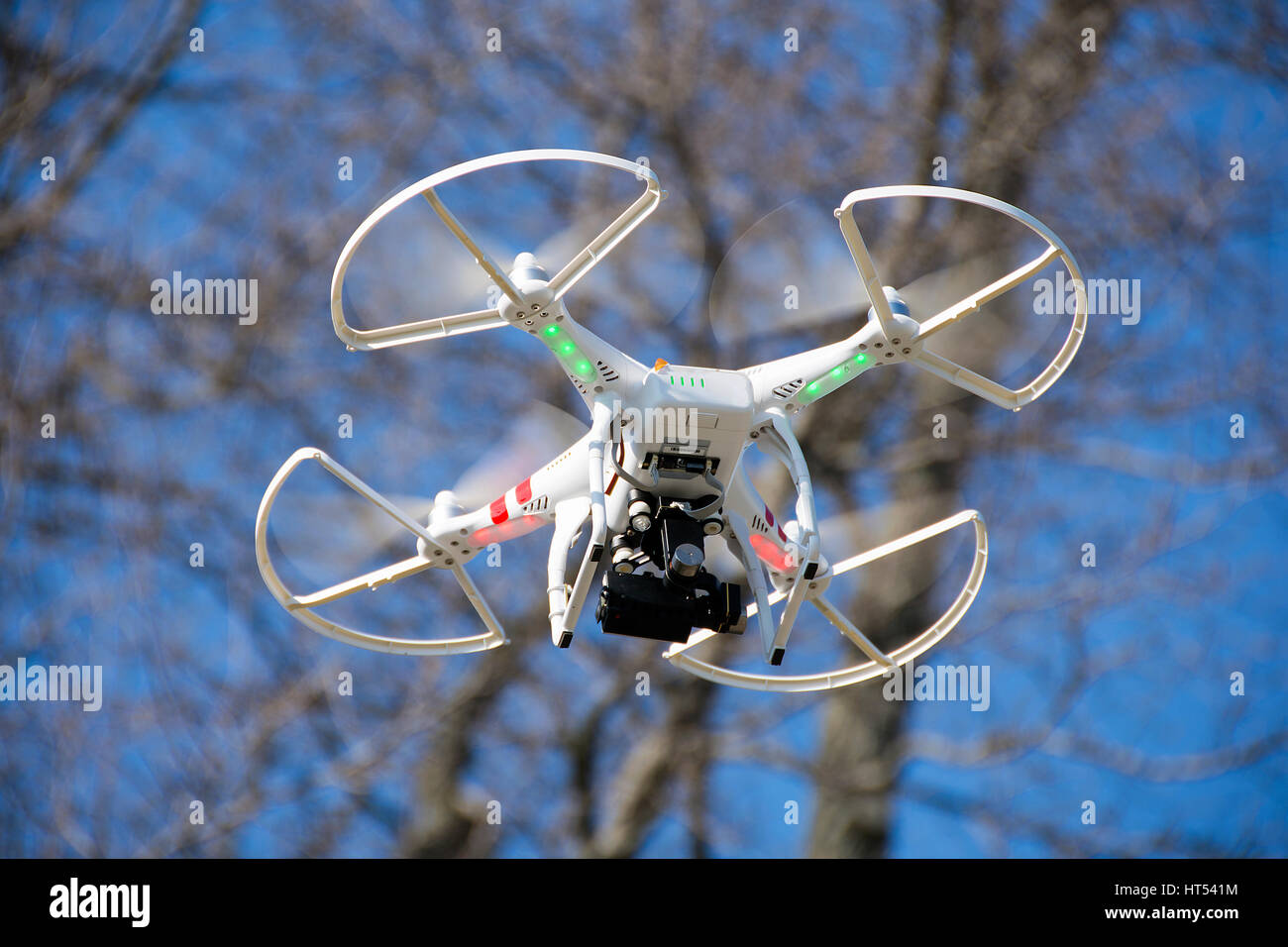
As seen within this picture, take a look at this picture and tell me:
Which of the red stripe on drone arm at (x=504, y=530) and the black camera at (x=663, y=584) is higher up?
the red stripe on drone arm at (x=504, y=530)

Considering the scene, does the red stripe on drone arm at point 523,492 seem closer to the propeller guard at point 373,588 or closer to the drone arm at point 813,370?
the propeller guard at point 373,588

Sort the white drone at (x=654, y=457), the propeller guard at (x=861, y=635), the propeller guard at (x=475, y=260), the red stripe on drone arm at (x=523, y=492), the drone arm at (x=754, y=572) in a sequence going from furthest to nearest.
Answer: the propeller guard at (x=861, y=635) < the red stripe on drone arm at (x=523, y=492) < the drone arm at (x=754, y=572) < the white drone at (x=654, y=457) < the propeller guard at (x=475, y=260)

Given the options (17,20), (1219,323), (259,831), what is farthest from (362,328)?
(1219,323)

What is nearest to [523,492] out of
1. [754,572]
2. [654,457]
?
[654,457]

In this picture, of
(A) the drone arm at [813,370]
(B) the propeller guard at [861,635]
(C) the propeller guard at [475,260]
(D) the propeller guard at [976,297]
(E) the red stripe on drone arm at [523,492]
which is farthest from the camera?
(B) the propeller guard at [861,635]

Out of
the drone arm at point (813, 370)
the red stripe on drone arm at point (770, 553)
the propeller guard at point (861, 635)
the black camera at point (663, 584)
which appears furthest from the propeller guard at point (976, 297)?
the black camera at point (663, 584)

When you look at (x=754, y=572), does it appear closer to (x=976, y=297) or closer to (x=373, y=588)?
(x=976, y=297)
